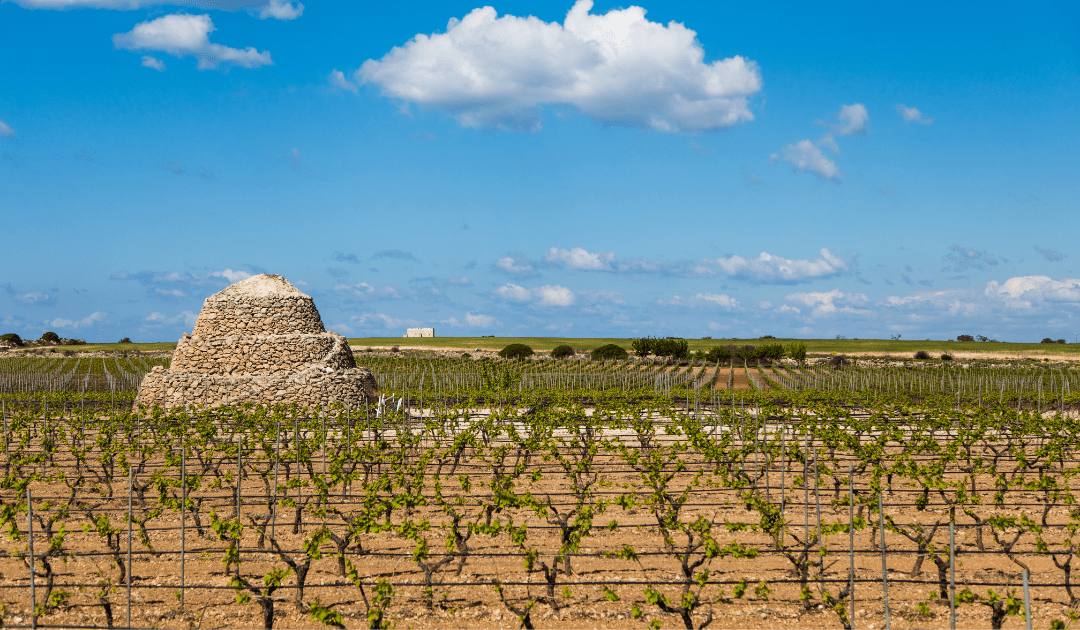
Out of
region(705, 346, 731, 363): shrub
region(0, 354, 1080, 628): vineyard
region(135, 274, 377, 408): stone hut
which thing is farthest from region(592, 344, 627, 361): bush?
region(0, 354, 1080, 628): vineyard

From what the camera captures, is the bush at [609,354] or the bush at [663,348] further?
the bush at [663,348]

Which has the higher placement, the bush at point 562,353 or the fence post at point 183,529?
the bush at point 562,353

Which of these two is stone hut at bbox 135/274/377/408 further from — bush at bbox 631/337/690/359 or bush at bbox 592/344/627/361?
bush at bbox 631/337/690/359

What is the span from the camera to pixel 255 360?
25.5m

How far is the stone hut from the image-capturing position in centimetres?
2500

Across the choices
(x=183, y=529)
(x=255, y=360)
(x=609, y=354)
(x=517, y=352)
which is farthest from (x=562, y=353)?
(x=183, y=529)

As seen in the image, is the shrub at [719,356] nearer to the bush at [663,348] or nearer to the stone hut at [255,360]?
the bush at [663,348]

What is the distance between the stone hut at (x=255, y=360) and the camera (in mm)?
25000

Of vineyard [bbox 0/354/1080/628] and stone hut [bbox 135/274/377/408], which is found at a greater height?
stone hut [bbox 135/274/377/408]

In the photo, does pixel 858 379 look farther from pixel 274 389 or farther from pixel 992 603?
pixel 992 603

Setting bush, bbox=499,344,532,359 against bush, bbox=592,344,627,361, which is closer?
bush, bbox=592,344,627,361

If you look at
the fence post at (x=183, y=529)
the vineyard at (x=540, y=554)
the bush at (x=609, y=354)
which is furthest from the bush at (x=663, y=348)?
the fence post at (x=183, y=529)

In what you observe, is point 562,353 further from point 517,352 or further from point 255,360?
point 255,360

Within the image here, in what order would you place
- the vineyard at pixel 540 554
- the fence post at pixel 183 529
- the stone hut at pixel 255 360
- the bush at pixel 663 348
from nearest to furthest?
1. the vineyard at pixel 540 554
2. the fence post at pixel 183 529
3. the stone hut at pixel 255 360
4. the bush at pixel 663 348
